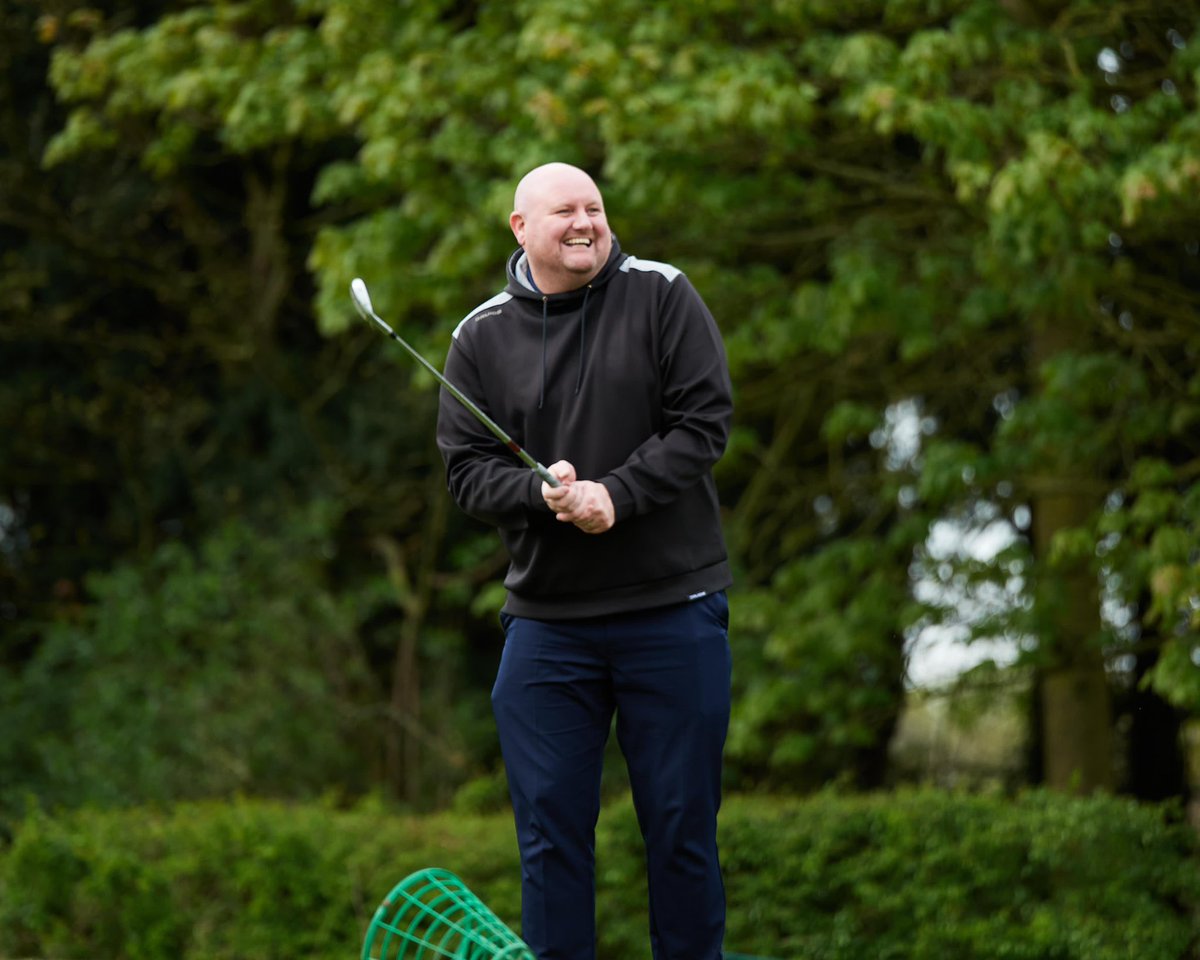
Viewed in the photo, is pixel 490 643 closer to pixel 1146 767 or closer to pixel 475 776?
pixel 475 776

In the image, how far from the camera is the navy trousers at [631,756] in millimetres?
2893

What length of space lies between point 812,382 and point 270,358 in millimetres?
3503

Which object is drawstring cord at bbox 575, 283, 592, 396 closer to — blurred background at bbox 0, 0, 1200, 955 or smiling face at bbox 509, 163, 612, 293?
smiling face at bbox 509, 163, 612, 293

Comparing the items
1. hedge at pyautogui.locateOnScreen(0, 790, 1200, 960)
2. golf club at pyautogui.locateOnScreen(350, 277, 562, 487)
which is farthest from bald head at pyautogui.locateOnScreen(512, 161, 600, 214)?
hedge at pyautogui.locateOnScreen(0, 790, 1200, 960)

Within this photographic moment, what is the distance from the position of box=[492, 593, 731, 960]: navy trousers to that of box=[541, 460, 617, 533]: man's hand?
23cm

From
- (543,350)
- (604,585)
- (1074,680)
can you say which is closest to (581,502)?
(604,585)

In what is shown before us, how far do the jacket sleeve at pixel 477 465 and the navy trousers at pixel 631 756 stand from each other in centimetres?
23

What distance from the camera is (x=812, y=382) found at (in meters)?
7.44

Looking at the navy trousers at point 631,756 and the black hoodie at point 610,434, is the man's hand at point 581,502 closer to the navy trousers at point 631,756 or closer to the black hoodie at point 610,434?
the black hoodie at point 610,434

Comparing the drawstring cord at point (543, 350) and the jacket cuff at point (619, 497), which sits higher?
the drawstring cord at point (543, 350)

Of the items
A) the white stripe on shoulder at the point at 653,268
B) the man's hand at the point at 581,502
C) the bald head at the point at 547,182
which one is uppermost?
the bald head at the point at 547,182

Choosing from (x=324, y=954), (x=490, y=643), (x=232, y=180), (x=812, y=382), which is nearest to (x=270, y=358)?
(x=232, y=180)

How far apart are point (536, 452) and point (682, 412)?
29cm

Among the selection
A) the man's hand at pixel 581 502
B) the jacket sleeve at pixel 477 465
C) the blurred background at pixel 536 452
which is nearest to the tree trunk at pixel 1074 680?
the blurred background at pixel 536 452
